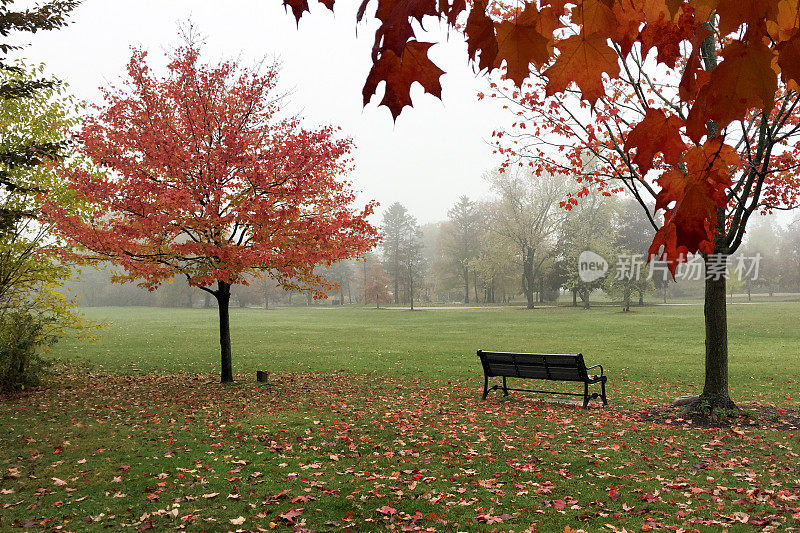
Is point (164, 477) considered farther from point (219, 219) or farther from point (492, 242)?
point (492, 242)

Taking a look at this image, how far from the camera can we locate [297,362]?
1744 cm

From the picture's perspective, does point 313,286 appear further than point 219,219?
Yes

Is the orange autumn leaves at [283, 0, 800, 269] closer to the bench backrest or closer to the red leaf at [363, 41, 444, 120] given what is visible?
the red leaf at [363, 41, 444, 120]

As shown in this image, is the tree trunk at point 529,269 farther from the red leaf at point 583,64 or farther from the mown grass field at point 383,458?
the red leaf at point 583,64

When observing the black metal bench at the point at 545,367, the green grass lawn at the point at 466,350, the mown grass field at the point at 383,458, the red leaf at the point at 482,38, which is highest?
the red leaf at the point at 482,38

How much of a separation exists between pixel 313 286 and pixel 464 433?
6767 millimetres

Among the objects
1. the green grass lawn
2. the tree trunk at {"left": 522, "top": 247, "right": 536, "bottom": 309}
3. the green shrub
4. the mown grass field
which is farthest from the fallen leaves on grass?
the tree trunk at {"left": 522, "top": 247, "right": 536, "bottom": 309}

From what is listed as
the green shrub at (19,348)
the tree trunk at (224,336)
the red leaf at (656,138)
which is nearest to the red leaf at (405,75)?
the red leaf at (656,138)

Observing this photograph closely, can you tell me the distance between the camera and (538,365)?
9.52m

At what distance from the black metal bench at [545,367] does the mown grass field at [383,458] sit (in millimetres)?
572

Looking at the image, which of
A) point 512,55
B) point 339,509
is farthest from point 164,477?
point 512,55

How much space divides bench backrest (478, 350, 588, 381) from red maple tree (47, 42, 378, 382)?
4.10 m

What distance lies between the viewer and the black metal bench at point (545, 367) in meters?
9.05

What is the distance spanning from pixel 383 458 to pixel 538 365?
4002 mm
